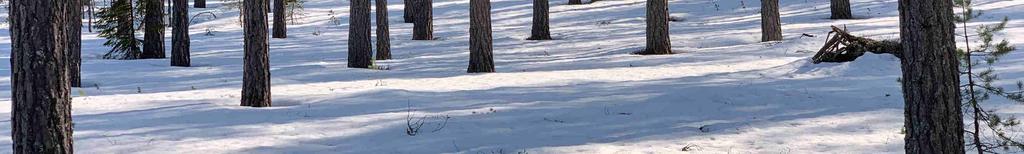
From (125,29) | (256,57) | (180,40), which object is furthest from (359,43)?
(256,57)

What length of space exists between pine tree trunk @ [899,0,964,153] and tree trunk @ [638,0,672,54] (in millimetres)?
12700

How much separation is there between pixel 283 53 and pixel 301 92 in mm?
9793

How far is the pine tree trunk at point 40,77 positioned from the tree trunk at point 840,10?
20960mm

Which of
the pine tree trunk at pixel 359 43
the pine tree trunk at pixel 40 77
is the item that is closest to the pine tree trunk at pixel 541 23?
the pine tree trunk at pixel 359 43

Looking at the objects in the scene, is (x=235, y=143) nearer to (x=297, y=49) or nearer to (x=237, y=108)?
(x=237, y=108)

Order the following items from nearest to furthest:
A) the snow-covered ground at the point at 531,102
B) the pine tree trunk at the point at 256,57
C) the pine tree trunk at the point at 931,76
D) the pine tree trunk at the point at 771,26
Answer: the pine tree trunk at the point at 931,76 < the snow-covered ground at the point at 531,102 < the pine tree trunk at the point at 256,57 < the pine tree trunk at the point at 771,26

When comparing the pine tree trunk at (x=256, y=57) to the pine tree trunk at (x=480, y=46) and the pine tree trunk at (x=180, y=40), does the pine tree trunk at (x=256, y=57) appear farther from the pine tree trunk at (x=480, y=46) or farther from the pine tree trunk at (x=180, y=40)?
the pine tree trunk at (x=180, y=40)

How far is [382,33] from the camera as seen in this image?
20.8m

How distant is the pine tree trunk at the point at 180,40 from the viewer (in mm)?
19219

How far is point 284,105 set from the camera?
11.8 metres

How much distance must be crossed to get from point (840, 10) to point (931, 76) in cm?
1937

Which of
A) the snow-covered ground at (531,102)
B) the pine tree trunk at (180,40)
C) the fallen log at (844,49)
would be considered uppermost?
the pine tree trunk at (180,40)

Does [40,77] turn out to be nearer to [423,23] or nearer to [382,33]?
[382,33]

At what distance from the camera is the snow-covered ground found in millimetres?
9125
